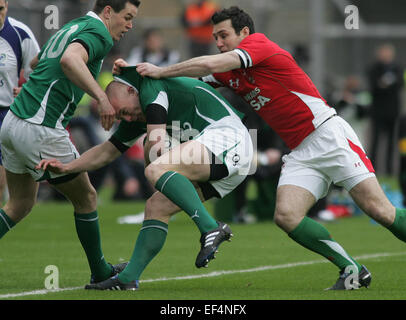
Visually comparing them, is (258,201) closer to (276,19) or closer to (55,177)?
(55,177)

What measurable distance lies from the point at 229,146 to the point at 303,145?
757 millimetres

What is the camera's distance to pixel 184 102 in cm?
679

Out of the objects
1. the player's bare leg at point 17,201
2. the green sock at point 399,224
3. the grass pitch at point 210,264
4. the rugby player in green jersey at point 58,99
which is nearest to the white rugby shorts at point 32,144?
the rugby player in green jersey at point 58,99

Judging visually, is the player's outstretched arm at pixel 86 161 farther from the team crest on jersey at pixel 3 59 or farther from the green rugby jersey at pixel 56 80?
the team crest on jersey at pixel 3 59

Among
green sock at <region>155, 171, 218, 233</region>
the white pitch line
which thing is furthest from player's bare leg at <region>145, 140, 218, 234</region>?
the white pitch line

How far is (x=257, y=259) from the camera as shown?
9195 millimetres

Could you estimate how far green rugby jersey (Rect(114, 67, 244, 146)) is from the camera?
6.75 m

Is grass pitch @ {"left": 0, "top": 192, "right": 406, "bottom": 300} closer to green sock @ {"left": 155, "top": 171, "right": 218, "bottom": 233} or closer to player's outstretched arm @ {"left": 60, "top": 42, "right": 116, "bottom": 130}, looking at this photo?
green sock @ {"left": 155, "top": 171, "right": 218, "bottom": 233}

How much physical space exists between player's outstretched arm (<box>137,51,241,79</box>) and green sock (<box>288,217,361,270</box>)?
1304 mm

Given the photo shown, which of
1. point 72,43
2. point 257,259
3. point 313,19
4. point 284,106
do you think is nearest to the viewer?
point 72,43

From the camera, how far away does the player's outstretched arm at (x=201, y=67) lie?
21.6 feet

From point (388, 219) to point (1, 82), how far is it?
3.40 m

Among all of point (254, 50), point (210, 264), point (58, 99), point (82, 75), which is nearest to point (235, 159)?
point (254, 50)

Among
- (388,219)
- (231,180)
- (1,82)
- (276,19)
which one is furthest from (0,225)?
(276,19)
